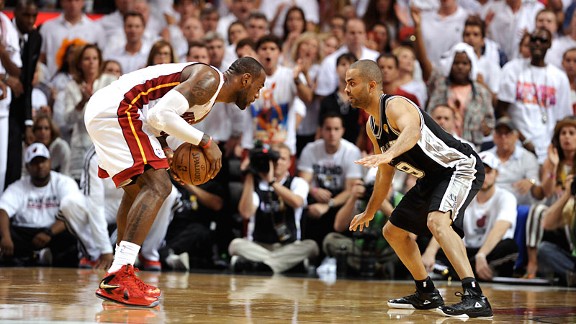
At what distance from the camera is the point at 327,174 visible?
11219 mm

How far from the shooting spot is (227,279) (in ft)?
29.9

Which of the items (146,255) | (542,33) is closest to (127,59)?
(146,255)

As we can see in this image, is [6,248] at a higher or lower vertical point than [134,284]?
higher

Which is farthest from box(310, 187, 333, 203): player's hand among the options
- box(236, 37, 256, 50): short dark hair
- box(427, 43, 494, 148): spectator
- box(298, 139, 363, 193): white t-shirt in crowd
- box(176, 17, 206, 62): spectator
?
box(176, 17, 206, 62): spectator

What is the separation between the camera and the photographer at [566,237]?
9.84 m

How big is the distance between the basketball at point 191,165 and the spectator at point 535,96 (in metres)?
6.24

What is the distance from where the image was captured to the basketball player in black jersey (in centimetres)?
614

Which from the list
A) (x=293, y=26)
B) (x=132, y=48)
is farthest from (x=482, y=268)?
(x=132, y=48)

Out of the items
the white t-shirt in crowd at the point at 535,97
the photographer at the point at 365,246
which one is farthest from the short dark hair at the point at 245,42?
the white t-shirt in crowd at the point at 535,97

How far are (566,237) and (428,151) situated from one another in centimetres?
433

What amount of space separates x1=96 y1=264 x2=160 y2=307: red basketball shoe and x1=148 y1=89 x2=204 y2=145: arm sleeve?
3.02ft

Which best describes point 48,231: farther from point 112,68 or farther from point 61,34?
point 61,34

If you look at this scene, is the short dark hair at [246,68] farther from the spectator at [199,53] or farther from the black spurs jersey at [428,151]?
the spectator at [199,53]

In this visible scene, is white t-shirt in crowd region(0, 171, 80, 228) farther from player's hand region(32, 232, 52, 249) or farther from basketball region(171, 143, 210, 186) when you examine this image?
basketball region(171, 143, 210, 186)
